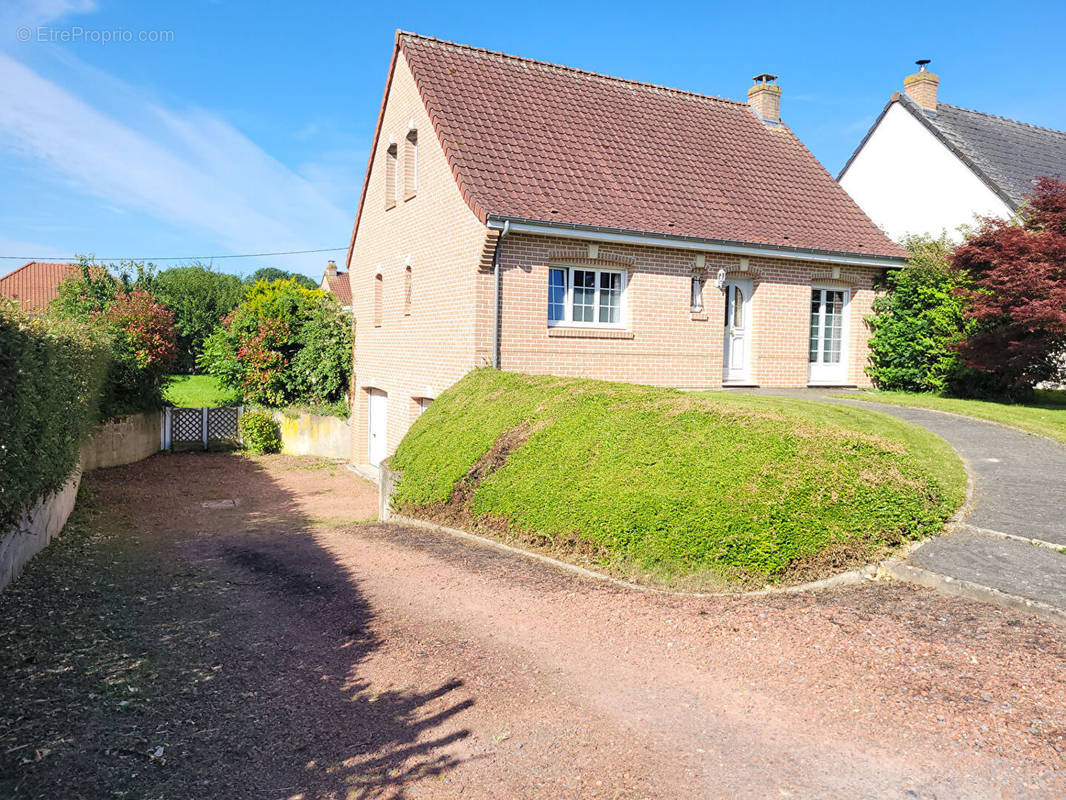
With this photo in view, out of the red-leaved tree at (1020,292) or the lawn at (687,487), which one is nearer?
the lawn at (687,487)

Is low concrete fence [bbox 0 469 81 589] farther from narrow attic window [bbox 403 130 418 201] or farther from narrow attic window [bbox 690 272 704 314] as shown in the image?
narrow attic window [bbox 690 272 704 314]

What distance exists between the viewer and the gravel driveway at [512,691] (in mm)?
3936

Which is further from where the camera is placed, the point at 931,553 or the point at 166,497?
the point at 166,497

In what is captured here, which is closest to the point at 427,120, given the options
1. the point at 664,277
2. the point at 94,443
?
the point at 664,277

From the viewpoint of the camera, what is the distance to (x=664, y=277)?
1555cm

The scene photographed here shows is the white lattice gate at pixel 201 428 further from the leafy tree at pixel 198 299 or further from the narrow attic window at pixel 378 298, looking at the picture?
the leafy tree at pixel 198 299

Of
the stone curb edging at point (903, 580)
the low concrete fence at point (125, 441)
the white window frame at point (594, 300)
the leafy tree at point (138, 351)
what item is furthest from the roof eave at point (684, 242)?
the leafy tree at point (138, 351)

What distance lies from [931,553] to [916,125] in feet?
67.5

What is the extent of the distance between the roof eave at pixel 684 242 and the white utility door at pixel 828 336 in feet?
3.00

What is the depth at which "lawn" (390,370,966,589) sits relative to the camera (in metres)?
6.82

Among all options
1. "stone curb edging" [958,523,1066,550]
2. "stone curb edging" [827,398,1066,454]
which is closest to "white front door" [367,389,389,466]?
"stone curb edging" [827,398,1066,454]

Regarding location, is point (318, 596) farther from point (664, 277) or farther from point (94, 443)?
point (94, 443)

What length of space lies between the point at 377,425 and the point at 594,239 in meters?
8.86

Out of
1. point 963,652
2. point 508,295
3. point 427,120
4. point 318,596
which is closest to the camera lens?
point 963,652
